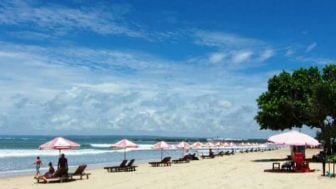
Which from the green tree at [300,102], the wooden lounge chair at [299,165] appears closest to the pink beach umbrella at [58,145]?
the wooden lounge chair at [299,165]

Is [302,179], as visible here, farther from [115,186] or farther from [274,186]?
[115,186]

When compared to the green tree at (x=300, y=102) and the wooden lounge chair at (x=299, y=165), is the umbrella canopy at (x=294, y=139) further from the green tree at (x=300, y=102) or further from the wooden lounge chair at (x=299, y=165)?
the green tree at (x=300, y=102)

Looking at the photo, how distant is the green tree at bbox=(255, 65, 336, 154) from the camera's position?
34.0m

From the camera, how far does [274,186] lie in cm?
1888

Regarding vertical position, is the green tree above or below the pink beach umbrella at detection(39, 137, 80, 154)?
above

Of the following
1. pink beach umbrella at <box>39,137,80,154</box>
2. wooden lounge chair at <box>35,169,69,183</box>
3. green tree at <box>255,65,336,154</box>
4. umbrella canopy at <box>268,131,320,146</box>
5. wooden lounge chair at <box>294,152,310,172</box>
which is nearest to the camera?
wooden lounge chair at <box>35,169,69,183</box>

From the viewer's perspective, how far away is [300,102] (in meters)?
35.7

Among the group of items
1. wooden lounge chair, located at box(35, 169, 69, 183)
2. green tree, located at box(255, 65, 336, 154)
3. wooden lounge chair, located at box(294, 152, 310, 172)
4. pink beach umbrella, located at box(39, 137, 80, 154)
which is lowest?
wooden lounge chair, located at box(35, 169, 69, 183)

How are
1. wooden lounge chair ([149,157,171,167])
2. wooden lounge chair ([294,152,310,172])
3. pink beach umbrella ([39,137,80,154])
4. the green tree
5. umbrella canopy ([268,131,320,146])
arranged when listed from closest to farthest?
1. pink beach umbrella ([39,137,80,154])
2. umbrella canopy ([268,131,320,146])
3. wooden lounge chair ([294,152,310,172])
4. the green tree
5. wooden lounge chair ([149,157,171,167])

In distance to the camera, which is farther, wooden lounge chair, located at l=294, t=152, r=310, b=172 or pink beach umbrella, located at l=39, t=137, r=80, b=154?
wooden lounge chair, located at l=294, t=152, r=310, b=172

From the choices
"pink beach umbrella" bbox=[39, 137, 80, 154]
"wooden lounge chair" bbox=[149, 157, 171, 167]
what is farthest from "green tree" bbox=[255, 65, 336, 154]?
"pink beach umbrella" bbox=[39, 137, 80, 154]

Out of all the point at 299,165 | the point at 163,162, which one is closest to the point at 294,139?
the point at 299,165

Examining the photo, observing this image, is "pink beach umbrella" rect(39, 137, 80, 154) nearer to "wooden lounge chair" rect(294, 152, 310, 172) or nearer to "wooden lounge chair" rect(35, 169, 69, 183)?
"wooden lounge chair" rect(35, 169, 69, 183)

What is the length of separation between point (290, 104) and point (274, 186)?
17.5 metres
